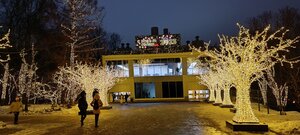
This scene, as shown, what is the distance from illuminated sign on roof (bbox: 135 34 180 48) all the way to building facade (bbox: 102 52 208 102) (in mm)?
7648

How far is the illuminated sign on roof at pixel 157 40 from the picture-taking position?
2489 inches

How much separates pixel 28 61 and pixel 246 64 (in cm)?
2530

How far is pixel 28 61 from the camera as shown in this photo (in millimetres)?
35812

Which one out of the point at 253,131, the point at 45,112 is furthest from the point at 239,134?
the point at 45,112

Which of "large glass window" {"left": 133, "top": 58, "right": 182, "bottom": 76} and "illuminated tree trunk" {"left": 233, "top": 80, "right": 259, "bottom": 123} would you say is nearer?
"illuminated tree trunk" {"left": 233, "top": 80, "right": 259, "bottom": 123}

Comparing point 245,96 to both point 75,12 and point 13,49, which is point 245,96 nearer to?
point 75,12

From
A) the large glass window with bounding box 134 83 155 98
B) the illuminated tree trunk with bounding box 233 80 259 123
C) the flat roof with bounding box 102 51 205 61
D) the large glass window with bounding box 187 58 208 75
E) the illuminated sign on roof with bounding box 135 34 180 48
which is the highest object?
the illuminated sign on roof with bounding box 135 34 180 48

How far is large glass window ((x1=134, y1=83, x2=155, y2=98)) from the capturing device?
5559 centimetres

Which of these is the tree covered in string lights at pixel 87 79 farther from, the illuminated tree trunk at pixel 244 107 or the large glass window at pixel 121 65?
the large glass window at pixel 121 65

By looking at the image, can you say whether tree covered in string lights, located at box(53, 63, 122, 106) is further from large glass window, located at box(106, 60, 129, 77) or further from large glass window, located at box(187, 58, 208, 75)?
large glass window, located at box(187, 58, 208, 75)

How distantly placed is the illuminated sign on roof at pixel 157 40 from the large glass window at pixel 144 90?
9.46m

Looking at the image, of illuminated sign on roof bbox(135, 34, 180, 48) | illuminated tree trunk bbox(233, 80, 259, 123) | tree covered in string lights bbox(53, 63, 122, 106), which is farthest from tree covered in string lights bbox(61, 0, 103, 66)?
illuminated sign on roof bbox(135, 34, 180, 48)

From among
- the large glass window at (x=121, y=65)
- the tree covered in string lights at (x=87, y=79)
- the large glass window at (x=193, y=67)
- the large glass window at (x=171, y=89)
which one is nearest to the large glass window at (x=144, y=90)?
the large glass window at (x=171, y=89)

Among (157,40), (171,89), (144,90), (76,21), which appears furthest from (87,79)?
(157,40)
